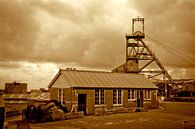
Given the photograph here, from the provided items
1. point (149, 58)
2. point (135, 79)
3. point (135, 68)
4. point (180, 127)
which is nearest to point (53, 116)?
point (180, 127)

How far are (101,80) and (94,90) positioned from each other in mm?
2494

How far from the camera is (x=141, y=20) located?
62188 mm

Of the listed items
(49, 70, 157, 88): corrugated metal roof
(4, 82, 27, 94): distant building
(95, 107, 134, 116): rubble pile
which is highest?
(49, 70, 157, 88): corrugated metal roof

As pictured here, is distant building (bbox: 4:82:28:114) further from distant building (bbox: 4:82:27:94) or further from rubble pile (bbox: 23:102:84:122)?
rubble pile (bbox: 23:102:84:122)

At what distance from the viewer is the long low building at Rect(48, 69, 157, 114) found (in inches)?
1206

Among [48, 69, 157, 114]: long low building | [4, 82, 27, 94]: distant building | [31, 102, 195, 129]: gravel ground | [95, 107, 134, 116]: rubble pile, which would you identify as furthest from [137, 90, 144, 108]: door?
[4, 82, 27, 94]: distant building

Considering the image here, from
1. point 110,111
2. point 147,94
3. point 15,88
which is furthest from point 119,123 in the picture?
point 15,88

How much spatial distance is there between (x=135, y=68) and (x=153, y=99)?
2034 cm

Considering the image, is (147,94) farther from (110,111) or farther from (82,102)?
(82,102)

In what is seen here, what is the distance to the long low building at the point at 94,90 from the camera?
30.6 m

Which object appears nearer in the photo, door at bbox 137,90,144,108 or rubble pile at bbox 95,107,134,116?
rubble pile at bbox 95,107,134,116

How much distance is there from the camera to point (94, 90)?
31875 mm

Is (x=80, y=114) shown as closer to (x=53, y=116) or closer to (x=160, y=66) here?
(x=53, y=116)

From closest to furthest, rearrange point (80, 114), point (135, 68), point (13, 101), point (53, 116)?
point (53, 116), point (80, 114), point (13, 101), point (135, 68)
